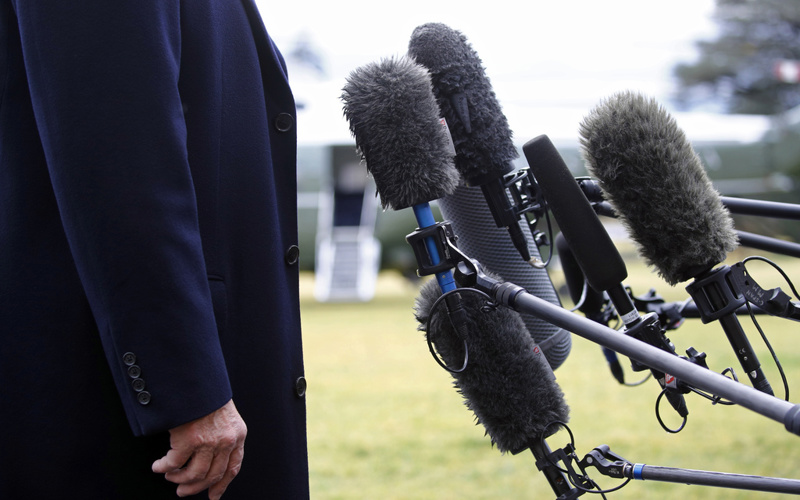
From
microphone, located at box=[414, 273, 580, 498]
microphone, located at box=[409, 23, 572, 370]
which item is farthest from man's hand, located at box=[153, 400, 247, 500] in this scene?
microphone, located at box=[409, 23, 572, 370]

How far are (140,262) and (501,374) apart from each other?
0.79 metres

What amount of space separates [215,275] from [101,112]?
0.34 metres

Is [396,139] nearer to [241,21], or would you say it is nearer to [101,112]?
[241,21]

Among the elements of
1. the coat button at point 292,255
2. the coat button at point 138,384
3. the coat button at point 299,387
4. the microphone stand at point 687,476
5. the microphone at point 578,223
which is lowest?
the microphone stand at point 687,476

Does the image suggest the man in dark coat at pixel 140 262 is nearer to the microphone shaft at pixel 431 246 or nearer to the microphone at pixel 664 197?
the microphone shaft at pixel 431 246

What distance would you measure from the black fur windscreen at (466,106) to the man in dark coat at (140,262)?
15.9 inches

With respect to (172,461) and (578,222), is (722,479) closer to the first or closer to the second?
(578,222)

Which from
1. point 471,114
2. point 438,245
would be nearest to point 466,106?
point 471,114

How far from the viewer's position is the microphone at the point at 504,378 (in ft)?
5.17

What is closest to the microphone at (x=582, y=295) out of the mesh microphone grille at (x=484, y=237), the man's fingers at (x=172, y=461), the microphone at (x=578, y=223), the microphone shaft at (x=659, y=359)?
the mesh microphone grille at (x=484, y=237)

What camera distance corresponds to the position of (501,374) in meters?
1.58

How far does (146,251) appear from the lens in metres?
1.10

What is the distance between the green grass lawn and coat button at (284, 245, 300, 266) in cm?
171

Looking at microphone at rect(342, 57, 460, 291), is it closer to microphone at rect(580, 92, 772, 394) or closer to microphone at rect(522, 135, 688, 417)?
microphone at rect(522, 135, 688, 417)
